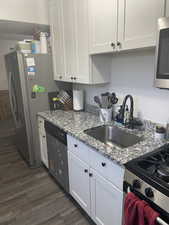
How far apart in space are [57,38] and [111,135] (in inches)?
59.5

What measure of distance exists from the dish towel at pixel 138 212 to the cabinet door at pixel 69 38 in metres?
1.56

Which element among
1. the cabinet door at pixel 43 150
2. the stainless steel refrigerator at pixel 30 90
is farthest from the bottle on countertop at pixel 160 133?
the stainless steel refrigerator at pixel 30 90

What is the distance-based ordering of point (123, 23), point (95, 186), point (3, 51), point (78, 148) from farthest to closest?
point (3, 51), point (78, 148), point (95, 186), point (123, 23)

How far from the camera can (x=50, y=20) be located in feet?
8.02

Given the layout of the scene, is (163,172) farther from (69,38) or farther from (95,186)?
(69,38)

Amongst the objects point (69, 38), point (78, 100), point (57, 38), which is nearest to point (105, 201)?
point (78, 100)

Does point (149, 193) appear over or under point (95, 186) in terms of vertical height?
over

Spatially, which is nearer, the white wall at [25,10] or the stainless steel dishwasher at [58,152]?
the stainless steel dishwasher at [58,152]

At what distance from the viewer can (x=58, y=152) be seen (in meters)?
2.07

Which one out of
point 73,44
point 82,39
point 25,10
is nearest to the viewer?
point 82,39

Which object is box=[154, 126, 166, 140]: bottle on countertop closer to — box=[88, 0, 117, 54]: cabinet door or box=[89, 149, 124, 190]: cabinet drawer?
box=[89, 149, 124, 190]: cabinet drawer

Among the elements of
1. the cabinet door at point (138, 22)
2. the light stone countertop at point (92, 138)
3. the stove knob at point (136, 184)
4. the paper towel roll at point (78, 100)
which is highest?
the cabinet door at point (138, 22)

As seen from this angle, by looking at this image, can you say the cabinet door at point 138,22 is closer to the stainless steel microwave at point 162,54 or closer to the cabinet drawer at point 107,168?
the stainless steel microwave at point 162,54

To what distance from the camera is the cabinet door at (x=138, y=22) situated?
45.6 inches
